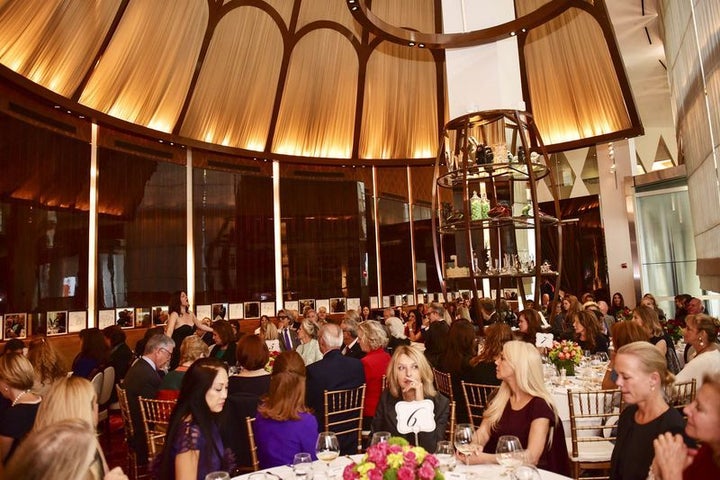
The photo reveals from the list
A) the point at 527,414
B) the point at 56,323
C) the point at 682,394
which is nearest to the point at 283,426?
the point at 527,414

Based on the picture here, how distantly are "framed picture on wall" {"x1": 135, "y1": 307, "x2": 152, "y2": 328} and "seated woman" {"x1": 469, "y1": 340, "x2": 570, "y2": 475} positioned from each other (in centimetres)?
760


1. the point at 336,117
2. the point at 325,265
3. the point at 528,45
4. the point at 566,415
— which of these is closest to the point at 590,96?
the point at 528,45

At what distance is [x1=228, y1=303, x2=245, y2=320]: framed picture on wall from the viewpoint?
10.6 m

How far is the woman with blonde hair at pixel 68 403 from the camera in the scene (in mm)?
2309

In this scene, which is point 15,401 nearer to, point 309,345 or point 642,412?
point 309,345

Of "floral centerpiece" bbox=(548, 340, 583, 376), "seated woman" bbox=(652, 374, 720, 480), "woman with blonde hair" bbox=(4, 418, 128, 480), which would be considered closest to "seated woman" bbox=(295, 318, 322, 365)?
"floral centerpiece" bbox=(548, 340, 583, 376)

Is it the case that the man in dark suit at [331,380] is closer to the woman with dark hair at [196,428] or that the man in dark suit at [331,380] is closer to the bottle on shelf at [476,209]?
the woman with dark hair at [196,428]

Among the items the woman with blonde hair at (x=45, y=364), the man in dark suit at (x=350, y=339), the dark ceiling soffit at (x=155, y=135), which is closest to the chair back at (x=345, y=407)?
the man in dark suit at (x=350, y=339)

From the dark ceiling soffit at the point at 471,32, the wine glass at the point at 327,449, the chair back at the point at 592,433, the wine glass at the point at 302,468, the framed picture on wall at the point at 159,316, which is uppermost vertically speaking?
the dark ceiling soffit at the point at 471,32

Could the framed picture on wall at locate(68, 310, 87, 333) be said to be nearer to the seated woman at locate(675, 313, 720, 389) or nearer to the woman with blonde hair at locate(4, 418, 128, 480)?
the woman with blonde hair at locate(4, 418, 128, 480)

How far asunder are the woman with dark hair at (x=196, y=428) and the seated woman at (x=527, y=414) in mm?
1384

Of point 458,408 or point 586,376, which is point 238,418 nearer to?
point 458,408

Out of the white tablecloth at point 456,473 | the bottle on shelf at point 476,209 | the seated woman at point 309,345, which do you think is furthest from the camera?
the seated woman at point 309,345

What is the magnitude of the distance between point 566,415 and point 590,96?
922 cm
